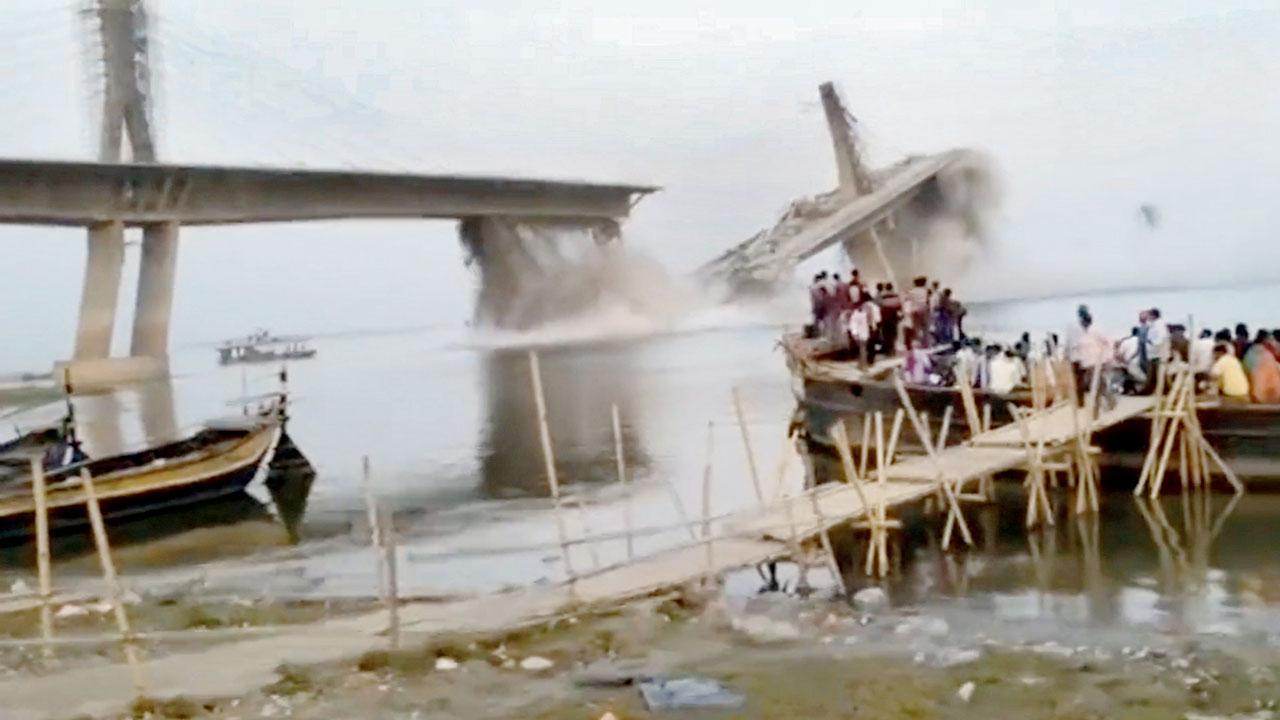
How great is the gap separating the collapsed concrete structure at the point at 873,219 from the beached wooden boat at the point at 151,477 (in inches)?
1649

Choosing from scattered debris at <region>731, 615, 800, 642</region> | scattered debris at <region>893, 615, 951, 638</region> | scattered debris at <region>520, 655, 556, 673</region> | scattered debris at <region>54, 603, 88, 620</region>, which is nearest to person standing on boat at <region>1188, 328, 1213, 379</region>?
scattered debris at <region>893, 615, 951, 638</region>

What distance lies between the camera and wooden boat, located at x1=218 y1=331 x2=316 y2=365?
92.8 metres

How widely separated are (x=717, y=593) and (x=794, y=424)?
17041 mm

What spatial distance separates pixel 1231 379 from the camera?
1947 cm

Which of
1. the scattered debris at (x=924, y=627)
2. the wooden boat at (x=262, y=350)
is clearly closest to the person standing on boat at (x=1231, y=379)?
the scattered debris at (x=924, y=627)

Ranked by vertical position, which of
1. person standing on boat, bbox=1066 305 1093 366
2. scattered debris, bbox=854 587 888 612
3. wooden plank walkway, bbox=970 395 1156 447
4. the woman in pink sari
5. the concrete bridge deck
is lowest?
scattered debris, bbox=854 587 888 612

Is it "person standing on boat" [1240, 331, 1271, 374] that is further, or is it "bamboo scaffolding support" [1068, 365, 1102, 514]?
"person standing on boat" [1240, 331, 1271, 374]

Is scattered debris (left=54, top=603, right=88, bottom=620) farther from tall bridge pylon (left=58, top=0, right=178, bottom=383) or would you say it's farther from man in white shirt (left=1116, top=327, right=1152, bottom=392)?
tall bridge pylon (left=58, top=0, right=178, bottom=383)

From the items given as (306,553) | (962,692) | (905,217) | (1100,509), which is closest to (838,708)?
(962,692)

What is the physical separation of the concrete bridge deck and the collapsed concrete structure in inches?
432

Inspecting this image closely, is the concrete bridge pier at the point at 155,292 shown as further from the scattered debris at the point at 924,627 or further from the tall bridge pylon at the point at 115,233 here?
the scattered debris at the point at 924,627

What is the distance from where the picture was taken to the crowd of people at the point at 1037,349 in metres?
19.5

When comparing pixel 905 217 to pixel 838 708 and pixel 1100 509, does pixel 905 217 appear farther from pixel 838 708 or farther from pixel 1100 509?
pixel 838 708

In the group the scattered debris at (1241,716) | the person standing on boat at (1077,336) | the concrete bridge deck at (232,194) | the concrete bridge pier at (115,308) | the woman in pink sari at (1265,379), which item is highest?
the concrete bridge deck at (232,194)
